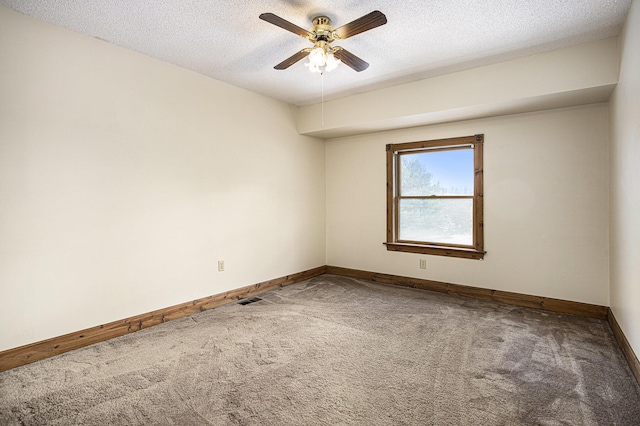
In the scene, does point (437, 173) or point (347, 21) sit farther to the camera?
point (437, 173)

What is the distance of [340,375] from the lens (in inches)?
93.7

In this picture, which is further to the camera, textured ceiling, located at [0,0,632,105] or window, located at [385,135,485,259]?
window, located at [385,135,485,259]

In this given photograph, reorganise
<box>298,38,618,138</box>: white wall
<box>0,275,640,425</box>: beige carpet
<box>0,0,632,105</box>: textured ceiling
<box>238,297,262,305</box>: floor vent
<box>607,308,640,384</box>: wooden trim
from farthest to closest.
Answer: <box>238,297,262,305</box>: floor vent < <box>298,38,618,138</box>: white wall < <box>0,0,632,105</box>: textured ceiling < <box>607,308,640,384</box>: wooden trim < <box>0,275,640,425</box>: beige carpet

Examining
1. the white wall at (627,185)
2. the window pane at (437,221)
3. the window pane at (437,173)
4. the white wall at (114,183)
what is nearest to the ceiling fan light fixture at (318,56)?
the white wall at (114,183)

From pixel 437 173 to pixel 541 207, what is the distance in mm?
1311

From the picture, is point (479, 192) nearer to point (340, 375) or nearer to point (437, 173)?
point (437, 173)

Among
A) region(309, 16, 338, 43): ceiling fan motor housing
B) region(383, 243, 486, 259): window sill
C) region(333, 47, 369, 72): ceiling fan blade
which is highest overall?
region(309, 16, 338, 43): ceiling fan motor housing

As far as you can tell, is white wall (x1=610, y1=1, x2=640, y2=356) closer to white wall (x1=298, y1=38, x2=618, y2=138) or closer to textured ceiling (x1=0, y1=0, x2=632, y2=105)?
white wall (x1=298, y1=38, x2=618, y2=138)

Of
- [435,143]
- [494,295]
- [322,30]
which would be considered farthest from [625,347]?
[322,30]

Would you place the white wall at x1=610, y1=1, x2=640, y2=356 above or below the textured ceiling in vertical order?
below

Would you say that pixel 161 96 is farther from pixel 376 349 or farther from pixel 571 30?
pixel 571 30

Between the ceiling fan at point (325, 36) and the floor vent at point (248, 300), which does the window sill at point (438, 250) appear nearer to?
the floor vent at point (248, 300)

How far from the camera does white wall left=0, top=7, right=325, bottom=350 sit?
2557 millimetres

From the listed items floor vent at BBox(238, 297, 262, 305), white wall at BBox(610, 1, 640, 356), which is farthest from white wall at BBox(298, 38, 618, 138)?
floor vent at BBox(238, 297, 262, 305)
